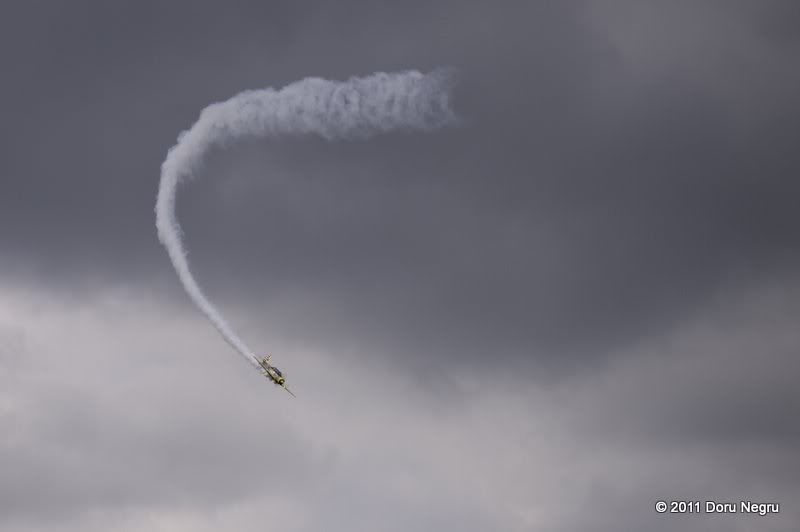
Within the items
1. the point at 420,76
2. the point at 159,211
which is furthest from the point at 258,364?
the point at 420,76

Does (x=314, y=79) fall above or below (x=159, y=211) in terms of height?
above

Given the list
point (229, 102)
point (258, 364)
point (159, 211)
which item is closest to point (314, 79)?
point (229, 102)

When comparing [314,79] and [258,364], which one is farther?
[258,364]

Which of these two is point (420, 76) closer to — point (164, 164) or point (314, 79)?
point (314, 79)

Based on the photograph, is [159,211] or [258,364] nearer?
[159,211]

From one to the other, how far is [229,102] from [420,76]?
21.5 m

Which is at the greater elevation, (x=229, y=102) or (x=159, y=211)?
(x=229, y=102)

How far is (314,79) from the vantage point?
588 ft

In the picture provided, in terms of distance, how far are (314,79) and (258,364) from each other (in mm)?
35395

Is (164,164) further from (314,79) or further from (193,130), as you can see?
(314,79)

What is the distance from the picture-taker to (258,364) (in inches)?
7697

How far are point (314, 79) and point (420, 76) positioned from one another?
12.0 metres

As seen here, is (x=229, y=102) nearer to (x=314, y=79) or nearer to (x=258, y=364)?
(x=314, y=79)

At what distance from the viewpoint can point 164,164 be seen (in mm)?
180375
